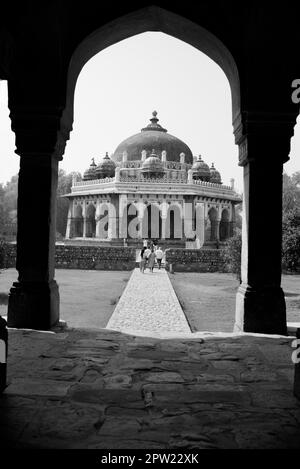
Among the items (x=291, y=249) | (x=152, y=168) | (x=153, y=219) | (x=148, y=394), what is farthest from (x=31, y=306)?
(x=152, y=168)

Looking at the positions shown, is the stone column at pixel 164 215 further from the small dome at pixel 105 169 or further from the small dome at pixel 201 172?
the small dome at pixel 105 169

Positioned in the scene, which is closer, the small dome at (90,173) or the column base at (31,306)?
the column base at (31,306)

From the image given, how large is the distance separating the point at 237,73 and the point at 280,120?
1.96 feet

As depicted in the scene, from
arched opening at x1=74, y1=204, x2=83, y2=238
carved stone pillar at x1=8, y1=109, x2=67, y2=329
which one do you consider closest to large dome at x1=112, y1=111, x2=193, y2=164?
arched opening at x1=74, y1=204, x2=83, y2=238

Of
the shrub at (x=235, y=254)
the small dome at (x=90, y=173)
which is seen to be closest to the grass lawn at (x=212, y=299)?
the shrub at (x=235, y=254)

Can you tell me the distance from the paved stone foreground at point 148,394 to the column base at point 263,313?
0.34 metres

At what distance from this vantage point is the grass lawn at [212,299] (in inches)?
332

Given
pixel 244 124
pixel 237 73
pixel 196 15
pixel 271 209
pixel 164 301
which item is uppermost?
pixel 196 15

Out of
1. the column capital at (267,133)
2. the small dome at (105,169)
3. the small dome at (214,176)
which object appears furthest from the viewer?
the small dome at (214,176)

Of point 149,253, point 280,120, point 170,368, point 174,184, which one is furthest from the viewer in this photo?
point 174,184

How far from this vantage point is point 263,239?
14.6 feet
